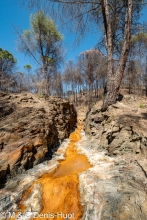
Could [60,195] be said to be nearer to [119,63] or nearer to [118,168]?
[118,168]

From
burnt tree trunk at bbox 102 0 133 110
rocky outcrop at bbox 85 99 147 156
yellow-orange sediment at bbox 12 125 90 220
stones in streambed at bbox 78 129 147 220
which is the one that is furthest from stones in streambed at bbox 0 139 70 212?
burnt tree trunk at bbox 102 0 133 110

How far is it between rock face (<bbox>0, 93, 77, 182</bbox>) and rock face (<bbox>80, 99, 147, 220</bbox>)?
1395mm

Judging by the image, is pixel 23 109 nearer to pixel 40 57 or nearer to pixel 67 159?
pixel 67 159

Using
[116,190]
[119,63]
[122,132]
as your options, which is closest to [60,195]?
[116,190]

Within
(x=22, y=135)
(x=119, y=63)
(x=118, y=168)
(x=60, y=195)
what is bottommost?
(x=60, y=195)

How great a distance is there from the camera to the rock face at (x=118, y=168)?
1.70 meters

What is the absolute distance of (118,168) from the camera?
2.69 metres

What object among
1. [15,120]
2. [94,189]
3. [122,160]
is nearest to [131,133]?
[122,160]

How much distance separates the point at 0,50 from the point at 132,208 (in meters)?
14.8

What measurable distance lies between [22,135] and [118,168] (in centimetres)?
265

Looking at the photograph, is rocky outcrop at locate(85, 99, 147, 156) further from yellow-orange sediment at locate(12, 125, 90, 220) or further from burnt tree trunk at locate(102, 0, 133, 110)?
yellow-orange sediment at locate(12, 125, 90, 220)

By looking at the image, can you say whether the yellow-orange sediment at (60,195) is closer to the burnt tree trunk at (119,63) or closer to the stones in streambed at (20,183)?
the stones in streambed at (20,183)

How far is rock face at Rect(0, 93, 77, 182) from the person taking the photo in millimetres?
2887

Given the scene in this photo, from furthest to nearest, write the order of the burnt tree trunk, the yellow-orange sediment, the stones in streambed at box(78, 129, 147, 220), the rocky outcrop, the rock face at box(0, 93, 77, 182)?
the burnt tree trunk, the rocky outcrop, the rock face at box(0, 93, 77, 182), the yellow-orange sediment, the stones in streambed at box(78, 129, 147, 220)
